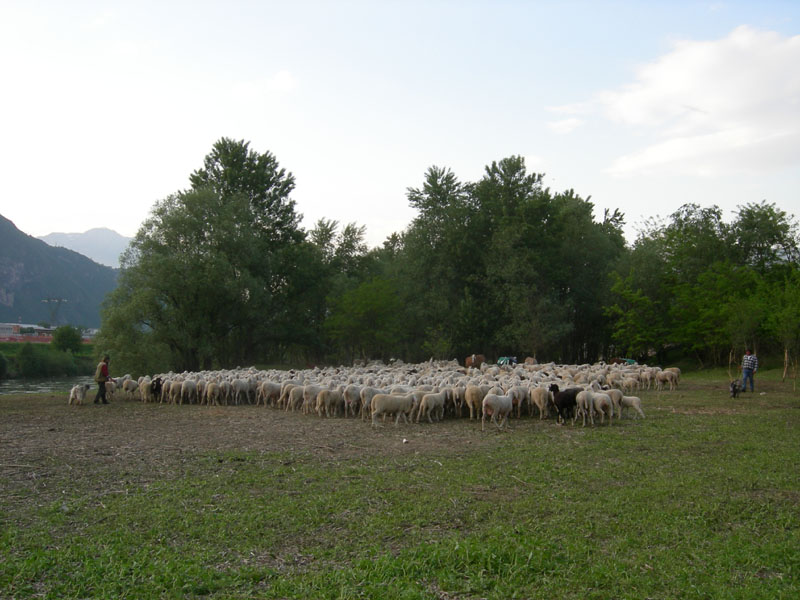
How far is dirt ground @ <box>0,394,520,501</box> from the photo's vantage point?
30.7 feet

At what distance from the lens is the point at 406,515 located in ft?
22.8

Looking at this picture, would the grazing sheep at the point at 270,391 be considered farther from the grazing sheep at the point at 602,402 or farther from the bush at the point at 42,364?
the bush at the point at 42,364

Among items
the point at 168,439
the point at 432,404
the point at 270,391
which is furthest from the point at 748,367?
the point at 168,439

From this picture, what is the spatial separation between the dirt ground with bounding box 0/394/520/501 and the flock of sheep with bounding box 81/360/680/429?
1.96 feet

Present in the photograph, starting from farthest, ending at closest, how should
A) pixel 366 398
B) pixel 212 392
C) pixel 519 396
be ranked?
pixel 212 392 < pixel 366 398 < pixel 519 396

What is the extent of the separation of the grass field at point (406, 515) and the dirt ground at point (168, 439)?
87mm

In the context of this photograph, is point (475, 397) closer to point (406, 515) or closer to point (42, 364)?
point (406, 515)

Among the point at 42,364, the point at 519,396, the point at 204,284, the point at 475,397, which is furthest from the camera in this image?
the point at 42,364

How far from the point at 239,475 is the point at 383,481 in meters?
2.18

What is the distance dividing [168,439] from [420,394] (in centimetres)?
636

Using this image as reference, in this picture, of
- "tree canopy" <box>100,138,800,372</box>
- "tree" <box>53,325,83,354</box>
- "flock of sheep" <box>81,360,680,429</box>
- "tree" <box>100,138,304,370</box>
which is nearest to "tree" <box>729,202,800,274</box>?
"tree canopy" <box>100,138,800,372</box>

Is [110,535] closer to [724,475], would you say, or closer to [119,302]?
[724,475]

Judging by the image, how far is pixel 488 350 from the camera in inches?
1686

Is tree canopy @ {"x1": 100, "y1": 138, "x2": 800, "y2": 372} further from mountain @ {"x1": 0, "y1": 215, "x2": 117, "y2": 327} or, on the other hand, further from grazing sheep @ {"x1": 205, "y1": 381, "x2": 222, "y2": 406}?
mountain @ {"x1": 0, "y1": 215, "x2": 117, "y2": 327}
